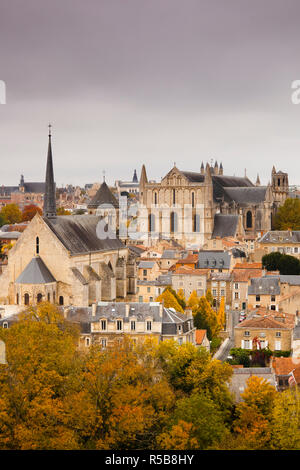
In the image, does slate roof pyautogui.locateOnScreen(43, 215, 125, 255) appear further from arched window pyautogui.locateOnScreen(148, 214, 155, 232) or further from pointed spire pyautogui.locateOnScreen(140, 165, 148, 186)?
pointed spire pyautogui.locateOnScreen(140, 165, 148, 186)

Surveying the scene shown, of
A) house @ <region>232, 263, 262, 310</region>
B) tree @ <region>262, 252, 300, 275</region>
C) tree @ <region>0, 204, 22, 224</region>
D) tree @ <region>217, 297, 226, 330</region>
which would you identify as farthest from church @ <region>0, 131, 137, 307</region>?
tree @ <region>0, 204, 22, 224</region>

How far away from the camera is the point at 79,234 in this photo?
182 ft

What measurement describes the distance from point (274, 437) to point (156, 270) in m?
42.0

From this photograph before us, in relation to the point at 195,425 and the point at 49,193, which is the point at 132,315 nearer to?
the point at 195,425

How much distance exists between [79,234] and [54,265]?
4.38 metres

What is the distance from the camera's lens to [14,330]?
1400 inches

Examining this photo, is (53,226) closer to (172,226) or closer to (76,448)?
(76,448)

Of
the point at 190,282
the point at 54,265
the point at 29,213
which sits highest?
the point at 29,213

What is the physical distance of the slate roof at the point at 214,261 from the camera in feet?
216

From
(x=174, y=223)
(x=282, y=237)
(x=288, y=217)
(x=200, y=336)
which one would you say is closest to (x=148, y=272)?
(x=282, y=237)

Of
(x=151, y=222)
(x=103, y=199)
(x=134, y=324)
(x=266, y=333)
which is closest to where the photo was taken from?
(x=134, y=324)

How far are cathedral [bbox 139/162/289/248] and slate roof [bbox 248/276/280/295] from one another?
110 feet

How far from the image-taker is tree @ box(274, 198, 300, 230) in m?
103

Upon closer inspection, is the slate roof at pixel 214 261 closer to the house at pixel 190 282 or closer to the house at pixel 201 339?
the house at pixel 190 282
